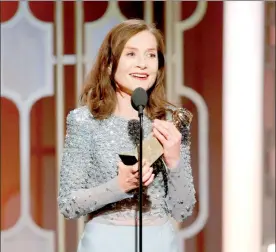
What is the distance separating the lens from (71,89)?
1.91 metres

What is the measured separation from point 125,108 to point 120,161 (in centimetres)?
14

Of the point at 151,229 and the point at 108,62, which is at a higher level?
the point at 108,62

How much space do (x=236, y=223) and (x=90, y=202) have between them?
888mm

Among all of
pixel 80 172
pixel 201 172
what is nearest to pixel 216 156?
pixel 201 172

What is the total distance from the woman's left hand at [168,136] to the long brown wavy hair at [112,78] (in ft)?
0.41

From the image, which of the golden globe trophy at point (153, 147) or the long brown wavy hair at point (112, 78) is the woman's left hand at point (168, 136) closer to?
the golden globe trophy at point (153, 147)

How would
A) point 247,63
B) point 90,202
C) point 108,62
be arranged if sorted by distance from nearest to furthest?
point 90,202
point 108,62
point 247,63

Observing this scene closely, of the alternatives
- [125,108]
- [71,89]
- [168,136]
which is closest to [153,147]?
[168,136]

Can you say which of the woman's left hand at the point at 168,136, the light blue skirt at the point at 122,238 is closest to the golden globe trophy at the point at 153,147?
the woman's left hand at the point at 168,136

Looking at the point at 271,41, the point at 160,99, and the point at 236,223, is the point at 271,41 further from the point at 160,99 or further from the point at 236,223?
the point at 160,99

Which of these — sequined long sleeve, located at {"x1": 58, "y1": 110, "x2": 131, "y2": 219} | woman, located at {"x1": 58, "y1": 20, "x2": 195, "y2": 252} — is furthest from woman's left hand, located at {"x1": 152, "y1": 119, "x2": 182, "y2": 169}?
sequined long sleeve, located at {"x1": 58, "y1": 110, "x2": 131, "y2": 219}

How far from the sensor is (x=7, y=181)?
193 cm

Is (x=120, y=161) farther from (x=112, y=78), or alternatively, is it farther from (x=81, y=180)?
(x=112, y=78)

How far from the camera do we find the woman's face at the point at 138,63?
1192mm
